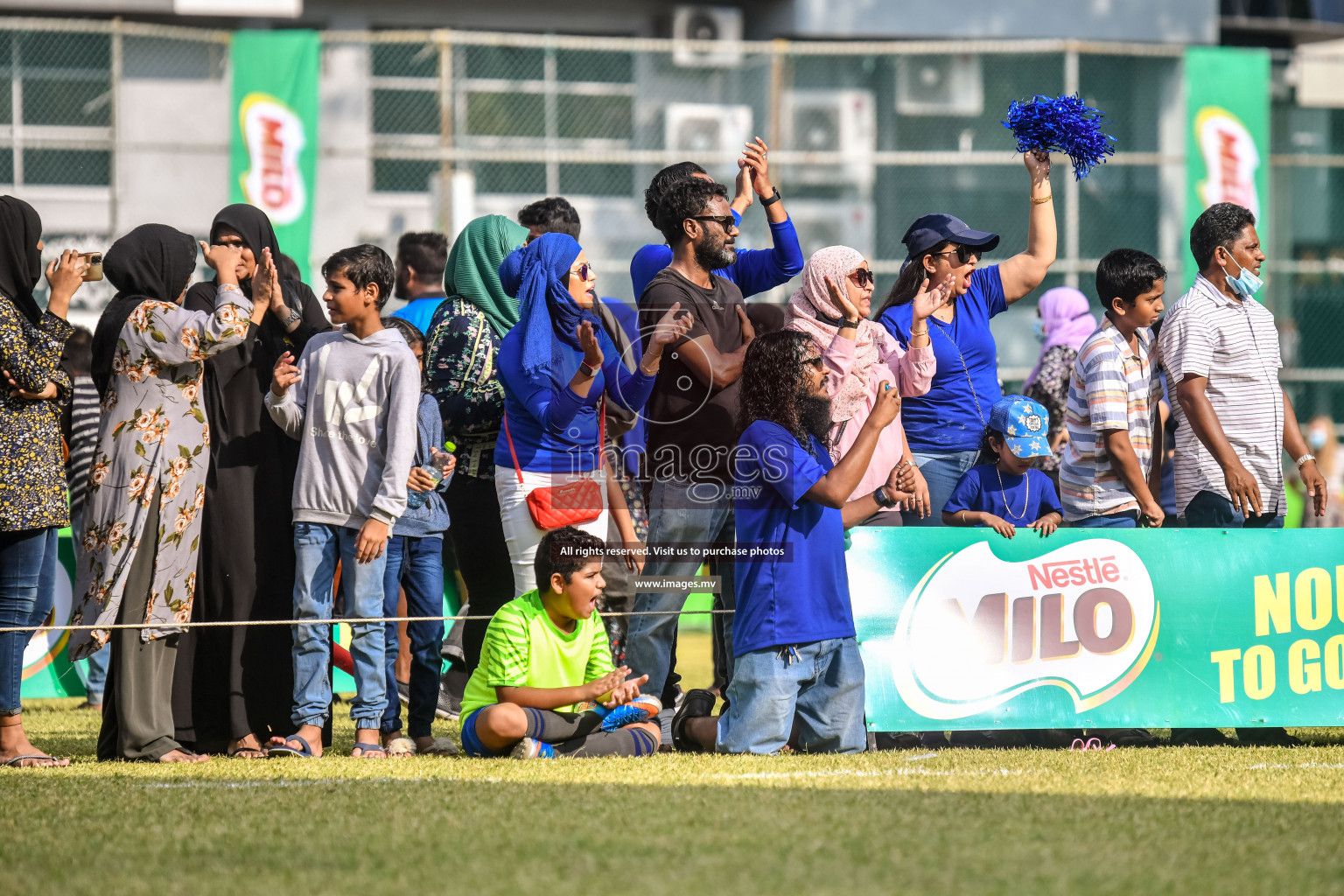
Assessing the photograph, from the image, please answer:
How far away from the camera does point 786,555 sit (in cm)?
558

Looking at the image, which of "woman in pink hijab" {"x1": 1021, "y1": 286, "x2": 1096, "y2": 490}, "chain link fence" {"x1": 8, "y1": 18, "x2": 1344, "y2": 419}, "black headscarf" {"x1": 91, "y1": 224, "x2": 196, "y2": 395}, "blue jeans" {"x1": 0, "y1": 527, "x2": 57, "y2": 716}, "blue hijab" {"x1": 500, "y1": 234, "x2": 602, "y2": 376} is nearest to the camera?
"blue jeans" {"x1": 0, "y1": 527, "x2": 57, "y2": 716}

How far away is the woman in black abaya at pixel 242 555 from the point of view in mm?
5812

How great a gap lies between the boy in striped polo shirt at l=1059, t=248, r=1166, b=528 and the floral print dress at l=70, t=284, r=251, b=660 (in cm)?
327

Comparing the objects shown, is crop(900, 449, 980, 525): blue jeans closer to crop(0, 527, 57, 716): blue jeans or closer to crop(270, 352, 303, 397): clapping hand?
crop(270, 352, 303, 397): clapping hand

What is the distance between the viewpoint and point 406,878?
11.4ft

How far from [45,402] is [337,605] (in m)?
1.36

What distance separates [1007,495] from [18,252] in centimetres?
378

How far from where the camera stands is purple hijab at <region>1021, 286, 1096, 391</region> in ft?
26.7

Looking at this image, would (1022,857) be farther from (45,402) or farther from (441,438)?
(45,402)

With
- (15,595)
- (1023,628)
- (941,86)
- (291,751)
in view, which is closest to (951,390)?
(1023,628)

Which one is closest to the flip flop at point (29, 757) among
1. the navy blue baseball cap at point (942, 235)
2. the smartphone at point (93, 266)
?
the smartphone at point (93, 266)

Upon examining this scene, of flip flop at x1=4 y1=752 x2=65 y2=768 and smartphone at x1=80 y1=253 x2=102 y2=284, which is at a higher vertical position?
smartphone at x1=80 y1=253 x2=102 y2=284

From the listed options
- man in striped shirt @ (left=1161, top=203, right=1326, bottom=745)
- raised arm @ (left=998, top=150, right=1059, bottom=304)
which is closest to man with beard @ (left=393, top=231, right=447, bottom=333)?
raised arm @ (left=998, top=150, right=1059, bottom=304)

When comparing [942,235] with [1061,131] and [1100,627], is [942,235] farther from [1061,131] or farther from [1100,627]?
[1100,627]
